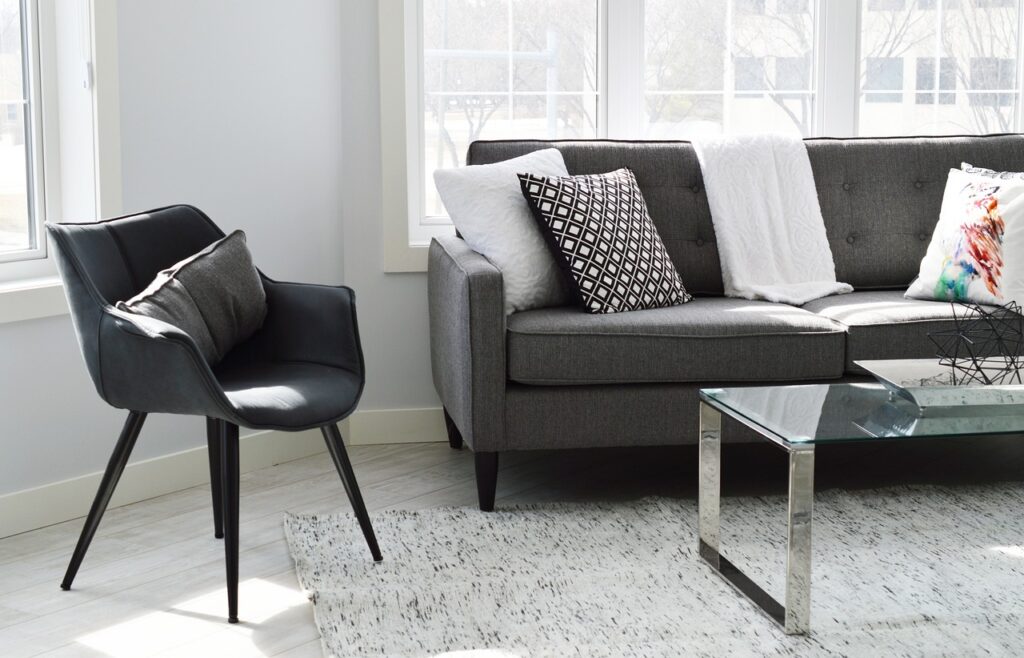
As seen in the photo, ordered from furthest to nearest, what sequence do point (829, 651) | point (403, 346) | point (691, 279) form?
point (403, 346), point (691, 279), point (829, 651)

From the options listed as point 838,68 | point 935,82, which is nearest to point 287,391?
point 838,68

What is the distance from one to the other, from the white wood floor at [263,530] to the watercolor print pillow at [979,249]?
1.72 feet

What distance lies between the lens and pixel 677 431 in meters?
2.92

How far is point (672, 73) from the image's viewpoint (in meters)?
3.90

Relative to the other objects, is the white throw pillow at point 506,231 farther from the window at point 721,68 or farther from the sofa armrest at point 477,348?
the window at point 721,68

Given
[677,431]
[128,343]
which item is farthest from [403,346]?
[128,343]

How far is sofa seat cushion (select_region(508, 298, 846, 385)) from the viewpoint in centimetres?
284

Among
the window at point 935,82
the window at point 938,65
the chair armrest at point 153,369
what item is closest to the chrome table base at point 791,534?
the chair armrest at point 153,369

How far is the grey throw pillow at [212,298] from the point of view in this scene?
97.1 inches

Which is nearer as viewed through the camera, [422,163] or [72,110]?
[72,110]

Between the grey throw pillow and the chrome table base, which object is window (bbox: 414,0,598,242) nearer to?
the grey throw pillow

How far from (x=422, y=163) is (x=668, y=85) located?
884 millimetres

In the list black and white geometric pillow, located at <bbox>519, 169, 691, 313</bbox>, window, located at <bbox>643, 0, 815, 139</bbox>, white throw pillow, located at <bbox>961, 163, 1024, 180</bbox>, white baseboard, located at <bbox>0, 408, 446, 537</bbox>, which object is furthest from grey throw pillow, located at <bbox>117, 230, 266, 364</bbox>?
white throw pillow, located at <bbox>961, 163, 1024, 180</bbox>

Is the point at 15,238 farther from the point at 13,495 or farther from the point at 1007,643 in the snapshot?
the point at 1007,643
